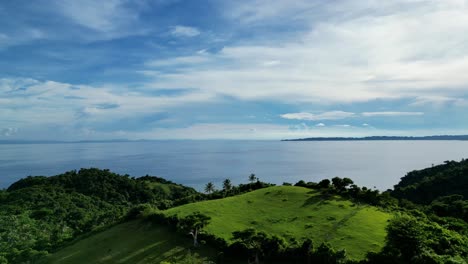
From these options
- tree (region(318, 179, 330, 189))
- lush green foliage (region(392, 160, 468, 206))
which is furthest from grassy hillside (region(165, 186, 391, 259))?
lush green foliage (region(392, 160, 468, 206))

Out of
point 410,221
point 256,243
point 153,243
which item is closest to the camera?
point 256,243

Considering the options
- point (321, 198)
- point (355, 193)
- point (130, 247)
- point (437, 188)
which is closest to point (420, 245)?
point (321, 198)

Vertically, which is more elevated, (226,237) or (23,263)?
(226,237)

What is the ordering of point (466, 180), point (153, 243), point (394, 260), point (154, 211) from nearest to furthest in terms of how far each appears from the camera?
point (394, 260) → point (153, 243) → point (154, 211) → point (466, 180)

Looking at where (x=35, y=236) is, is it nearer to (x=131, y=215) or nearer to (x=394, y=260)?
(x=131, y=215)

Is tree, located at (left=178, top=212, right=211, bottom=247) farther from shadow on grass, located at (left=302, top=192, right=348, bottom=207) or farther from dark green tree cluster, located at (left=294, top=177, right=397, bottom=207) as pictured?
dark green tree cluster, located at (left=294, top=177, right=397, bottom=207)

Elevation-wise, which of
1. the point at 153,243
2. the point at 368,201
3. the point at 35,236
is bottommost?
the point at 35,236

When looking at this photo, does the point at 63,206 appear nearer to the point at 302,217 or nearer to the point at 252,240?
the point at 302,217

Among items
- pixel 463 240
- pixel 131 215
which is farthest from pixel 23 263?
pixel 463 240
